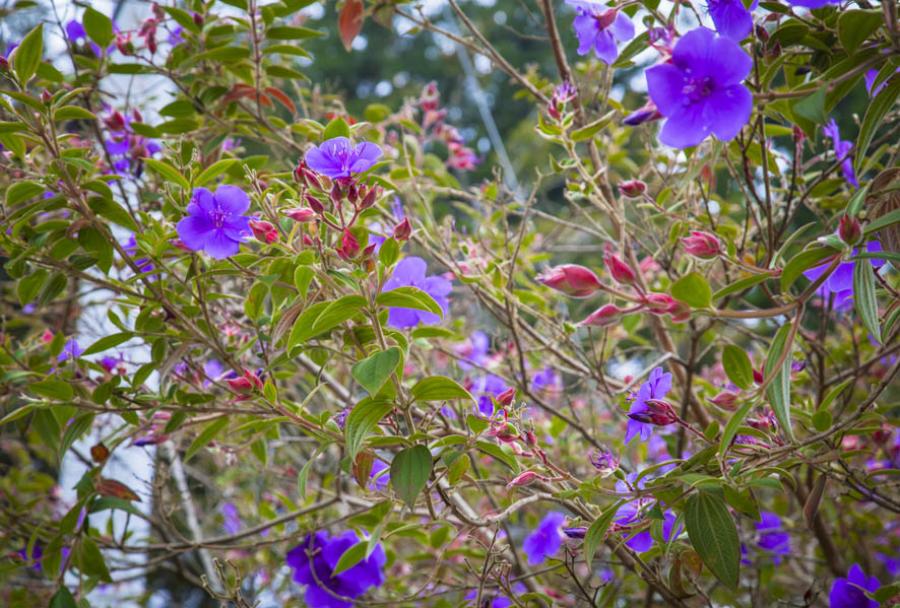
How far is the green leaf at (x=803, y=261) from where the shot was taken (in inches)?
26.6

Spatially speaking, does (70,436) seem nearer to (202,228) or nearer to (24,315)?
(202,228)

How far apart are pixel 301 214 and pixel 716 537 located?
0.55 m

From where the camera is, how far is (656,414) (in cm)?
83

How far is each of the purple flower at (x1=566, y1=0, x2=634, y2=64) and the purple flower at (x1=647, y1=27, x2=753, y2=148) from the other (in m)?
0.18

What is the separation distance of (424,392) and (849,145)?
0.80 meters

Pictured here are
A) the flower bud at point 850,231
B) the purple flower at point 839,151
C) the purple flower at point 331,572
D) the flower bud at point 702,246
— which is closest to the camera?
the flower bud at point 850,231

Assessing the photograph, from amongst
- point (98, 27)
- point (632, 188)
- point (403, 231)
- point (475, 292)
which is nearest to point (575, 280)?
point (403, 231)

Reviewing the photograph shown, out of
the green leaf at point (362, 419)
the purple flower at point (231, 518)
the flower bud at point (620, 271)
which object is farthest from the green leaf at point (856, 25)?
the purple flower at point (231, 518)

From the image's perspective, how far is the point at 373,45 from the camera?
11523mm

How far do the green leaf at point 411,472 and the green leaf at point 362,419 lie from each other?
5 cm

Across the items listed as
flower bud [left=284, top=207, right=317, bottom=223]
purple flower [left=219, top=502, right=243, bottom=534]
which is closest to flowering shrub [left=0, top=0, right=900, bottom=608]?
flower bud [left=284, top=207, right=317, bottom=223]

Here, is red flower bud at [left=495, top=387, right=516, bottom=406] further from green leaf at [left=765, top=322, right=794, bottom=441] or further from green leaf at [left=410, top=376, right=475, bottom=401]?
green leaf at [left=765, top=322, right=794, bottom=441]

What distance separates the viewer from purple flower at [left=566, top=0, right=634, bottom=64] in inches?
35.9

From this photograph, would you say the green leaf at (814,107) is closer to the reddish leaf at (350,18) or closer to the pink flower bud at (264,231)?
the pink flower bud at (264,231)
